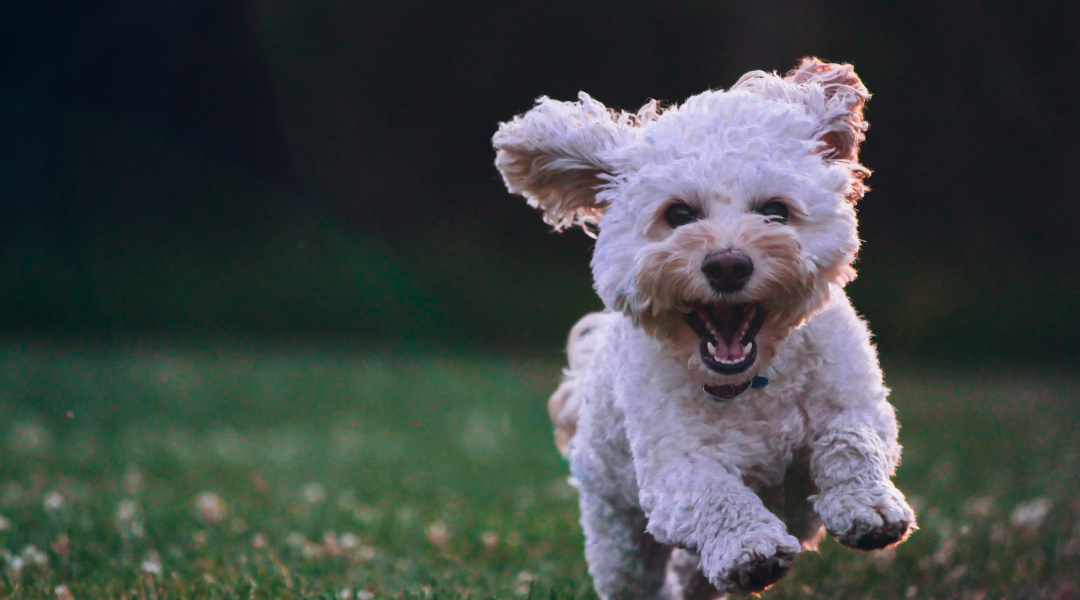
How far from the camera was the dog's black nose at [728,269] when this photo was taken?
2.90 metres

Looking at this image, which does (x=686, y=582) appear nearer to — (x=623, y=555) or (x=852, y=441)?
(x=623, y=555)

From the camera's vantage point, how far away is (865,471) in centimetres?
298

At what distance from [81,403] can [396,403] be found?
9.47 ft

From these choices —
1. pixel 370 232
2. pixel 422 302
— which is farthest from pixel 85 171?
pixel 422 302

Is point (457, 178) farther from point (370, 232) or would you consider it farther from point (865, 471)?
point (865, 471)

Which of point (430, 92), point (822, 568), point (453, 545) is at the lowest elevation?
point (453, 545)

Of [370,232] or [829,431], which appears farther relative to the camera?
[370,232]

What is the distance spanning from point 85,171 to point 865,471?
1599 centimetres

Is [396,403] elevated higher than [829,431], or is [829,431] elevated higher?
[829,431]

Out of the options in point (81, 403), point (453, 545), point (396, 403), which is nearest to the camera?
point (453, 545)

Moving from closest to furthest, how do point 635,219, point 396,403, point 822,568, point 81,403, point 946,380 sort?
point 635,219
point 822,568
point 81,403
point 396,403
point 946,380

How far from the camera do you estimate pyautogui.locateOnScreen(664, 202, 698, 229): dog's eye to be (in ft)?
10.2

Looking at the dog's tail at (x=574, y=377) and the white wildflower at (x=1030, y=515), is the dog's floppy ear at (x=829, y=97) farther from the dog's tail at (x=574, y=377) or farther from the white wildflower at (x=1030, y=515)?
the white wildflower at (x=1030, y=515)

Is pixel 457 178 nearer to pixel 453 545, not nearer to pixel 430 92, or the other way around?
pixel 430 92
